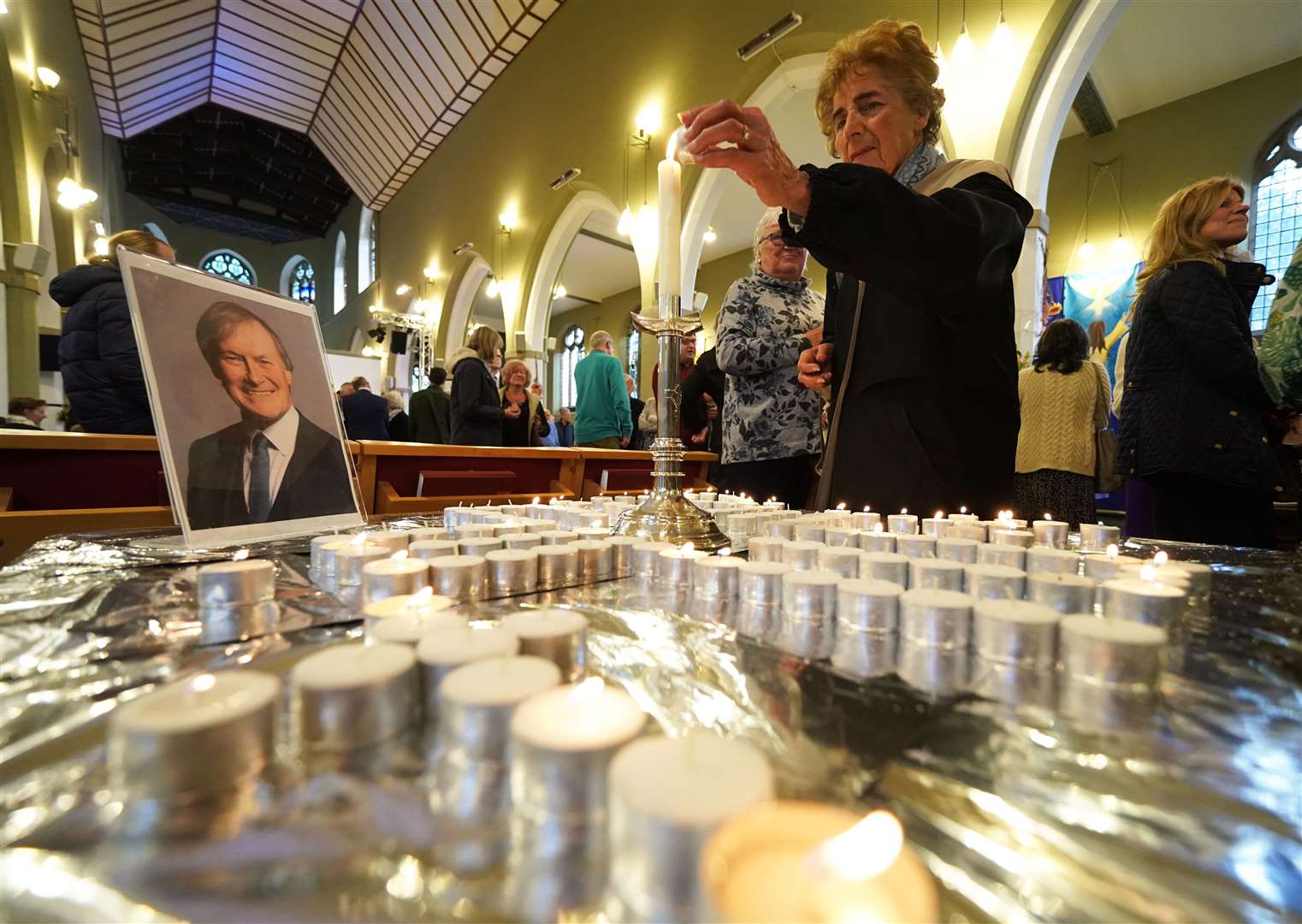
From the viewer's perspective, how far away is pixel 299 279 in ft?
62.3

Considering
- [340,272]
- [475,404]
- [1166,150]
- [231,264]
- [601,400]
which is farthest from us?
[231,264]

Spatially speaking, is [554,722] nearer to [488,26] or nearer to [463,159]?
[488,26]

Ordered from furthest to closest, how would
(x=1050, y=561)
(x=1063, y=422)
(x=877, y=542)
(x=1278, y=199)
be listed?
(x=1278, y=199), (x=1063, y=422), (x=877, y=542), (x=1050, y=561)

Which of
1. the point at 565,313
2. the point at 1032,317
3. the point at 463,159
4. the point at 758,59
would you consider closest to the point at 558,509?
the point at 1032,317

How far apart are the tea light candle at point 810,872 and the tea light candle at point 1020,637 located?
0.25 metres

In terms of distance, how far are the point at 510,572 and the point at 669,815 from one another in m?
0.46

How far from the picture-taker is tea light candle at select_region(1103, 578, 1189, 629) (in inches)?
18.7

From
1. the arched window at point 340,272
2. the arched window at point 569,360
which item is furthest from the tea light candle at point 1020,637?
the arched window at point 340,272

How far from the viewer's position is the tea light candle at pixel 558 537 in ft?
2.48

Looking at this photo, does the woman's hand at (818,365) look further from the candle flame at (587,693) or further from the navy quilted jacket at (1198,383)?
the candle flame at (587,693)

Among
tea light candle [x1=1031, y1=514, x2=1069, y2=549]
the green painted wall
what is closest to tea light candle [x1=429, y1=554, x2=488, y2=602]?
tea light candle [x1=1031, y1=514, x2=1069, y2=549]

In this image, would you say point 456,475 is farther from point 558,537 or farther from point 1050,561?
point 1050,561

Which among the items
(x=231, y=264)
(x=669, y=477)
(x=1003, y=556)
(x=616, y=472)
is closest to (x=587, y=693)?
(x=1003, y=556)

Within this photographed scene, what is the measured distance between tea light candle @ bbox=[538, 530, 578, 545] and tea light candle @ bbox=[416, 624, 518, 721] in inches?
14.0
